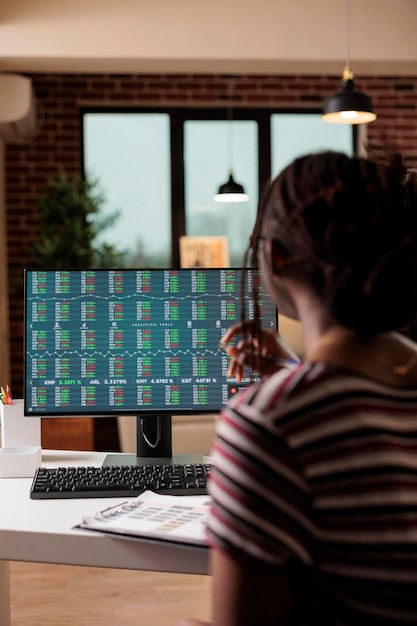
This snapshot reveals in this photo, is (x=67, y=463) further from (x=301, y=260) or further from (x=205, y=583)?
(x=205, y=583)

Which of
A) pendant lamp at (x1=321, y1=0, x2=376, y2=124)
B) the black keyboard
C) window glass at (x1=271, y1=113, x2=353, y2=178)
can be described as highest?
window glass at (x1=271, y1=113, x2=353, y2=178)

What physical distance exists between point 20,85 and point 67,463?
4163 millimetres

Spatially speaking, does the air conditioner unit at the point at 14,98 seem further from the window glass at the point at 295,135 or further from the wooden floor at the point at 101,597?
the wooden floor at the point at 101,597

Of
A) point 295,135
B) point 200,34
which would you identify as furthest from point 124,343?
point 295,135

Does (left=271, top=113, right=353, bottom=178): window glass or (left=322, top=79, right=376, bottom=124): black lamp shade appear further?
(left=271, top=113, right=353, bottom=178): window glass

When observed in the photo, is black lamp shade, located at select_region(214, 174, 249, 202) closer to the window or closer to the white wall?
the window

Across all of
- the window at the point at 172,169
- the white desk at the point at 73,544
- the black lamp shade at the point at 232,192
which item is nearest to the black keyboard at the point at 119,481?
the white desk at the point at 73,544

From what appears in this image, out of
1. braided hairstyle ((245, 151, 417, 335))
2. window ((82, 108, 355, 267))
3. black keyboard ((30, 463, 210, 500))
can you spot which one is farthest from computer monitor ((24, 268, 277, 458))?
window ((82, 108, 355, 267))

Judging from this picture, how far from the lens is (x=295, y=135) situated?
6863 millimetres

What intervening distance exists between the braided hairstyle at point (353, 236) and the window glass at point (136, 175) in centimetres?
577

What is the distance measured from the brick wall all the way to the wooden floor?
3.15 meters

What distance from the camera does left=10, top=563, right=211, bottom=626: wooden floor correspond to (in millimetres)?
2893

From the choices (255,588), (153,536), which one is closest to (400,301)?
(255,588)

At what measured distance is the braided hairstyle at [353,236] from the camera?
0.88 metres
